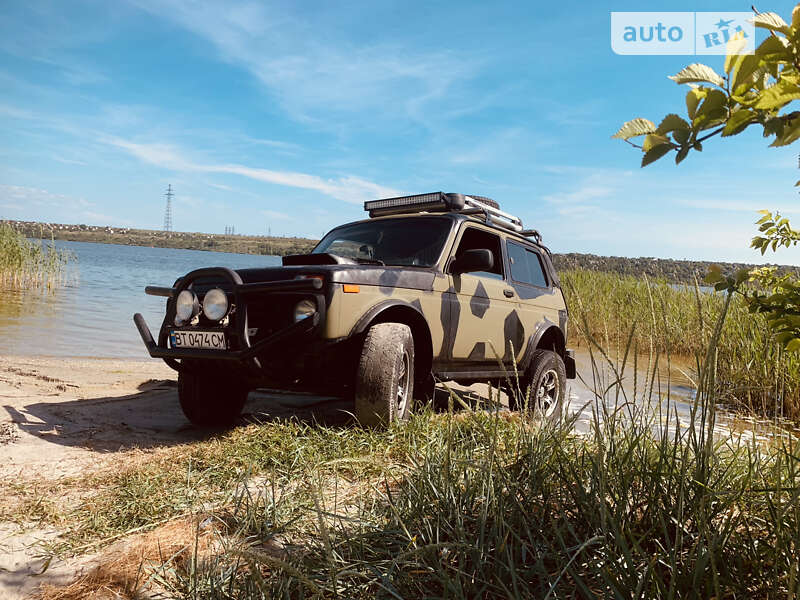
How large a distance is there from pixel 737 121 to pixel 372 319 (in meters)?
3.05

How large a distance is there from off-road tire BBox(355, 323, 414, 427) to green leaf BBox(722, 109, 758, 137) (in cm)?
292

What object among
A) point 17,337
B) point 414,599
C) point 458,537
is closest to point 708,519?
point 458,537

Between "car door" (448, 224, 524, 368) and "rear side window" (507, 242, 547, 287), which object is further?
"rear side window" (507, 242, 547, 287)

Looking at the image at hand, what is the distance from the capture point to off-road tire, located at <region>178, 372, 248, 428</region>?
4531 mm

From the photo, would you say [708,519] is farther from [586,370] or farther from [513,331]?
[586,370]

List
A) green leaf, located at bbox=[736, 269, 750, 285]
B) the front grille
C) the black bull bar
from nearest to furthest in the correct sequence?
green leaf, located at bbox=[736, 269, 750, 285]
the black bull bar
the front grille

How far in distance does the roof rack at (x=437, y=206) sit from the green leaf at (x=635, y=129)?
4044 millimetres

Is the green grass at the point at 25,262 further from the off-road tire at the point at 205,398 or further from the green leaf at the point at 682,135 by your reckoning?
the green leaf at the point at 682,135

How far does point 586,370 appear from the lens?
10328 millimetres

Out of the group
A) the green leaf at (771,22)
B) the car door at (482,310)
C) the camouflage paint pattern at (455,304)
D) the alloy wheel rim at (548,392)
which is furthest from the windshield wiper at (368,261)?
the green leaf at (771,22)

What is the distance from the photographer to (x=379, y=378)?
3764 millimetres

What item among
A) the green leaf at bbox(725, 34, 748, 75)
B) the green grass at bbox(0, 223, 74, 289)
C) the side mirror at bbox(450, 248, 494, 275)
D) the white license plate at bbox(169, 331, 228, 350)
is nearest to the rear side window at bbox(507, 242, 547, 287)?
the side mirror at bbox(450, 248, 494, 275)

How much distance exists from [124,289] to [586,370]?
67.5ft

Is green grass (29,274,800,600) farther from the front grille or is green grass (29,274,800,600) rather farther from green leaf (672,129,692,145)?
the front grille
